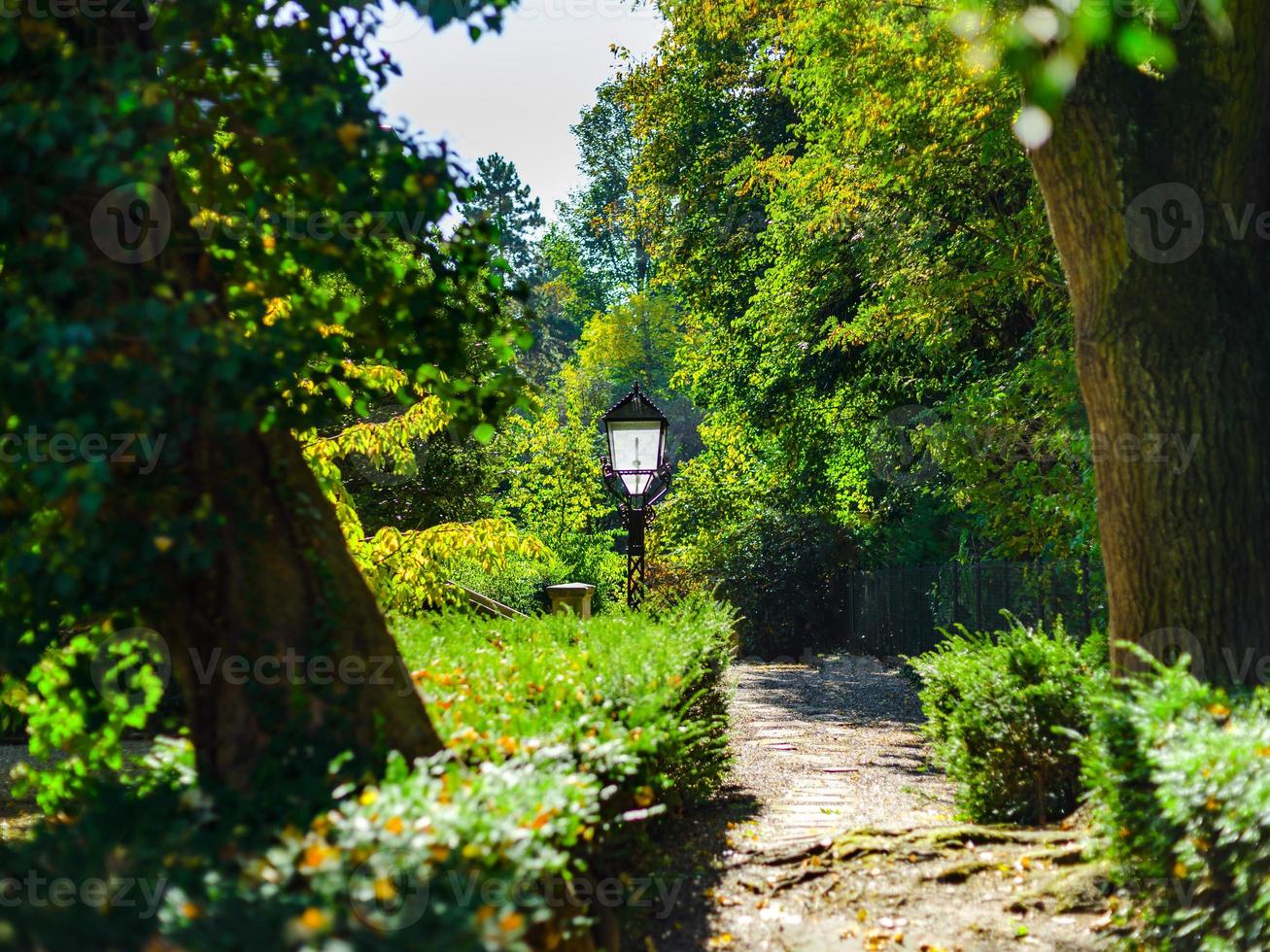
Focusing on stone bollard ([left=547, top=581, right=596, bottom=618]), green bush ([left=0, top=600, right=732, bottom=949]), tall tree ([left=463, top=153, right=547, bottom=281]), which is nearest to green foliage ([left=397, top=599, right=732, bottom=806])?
green bush ([left=0, top=600, right=732, bottom=949])

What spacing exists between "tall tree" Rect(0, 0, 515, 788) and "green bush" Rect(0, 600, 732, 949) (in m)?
0.39

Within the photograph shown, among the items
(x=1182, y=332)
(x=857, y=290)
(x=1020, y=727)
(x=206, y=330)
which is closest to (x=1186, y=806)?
(x=1182, y=332)

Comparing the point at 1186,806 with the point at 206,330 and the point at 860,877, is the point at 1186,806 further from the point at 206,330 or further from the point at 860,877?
the point at 206,330

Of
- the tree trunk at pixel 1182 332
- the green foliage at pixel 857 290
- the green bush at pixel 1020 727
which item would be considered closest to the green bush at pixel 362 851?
the tree trunk at pixel 1182 332

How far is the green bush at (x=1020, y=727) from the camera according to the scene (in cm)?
723

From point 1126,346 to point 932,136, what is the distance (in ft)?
24.2

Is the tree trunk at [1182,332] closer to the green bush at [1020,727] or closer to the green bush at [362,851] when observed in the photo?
the green bush at [1020,727]

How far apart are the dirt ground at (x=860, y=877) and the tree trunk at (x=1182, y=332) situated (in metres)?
1.26

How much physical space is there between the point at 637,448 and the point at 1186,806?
8.98 meters

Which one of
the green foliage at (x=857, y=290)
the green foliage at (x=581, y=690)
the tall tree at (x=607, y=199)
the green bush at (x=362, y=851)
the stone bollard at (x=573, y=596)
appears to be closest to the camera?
the green bush at (x=362, y=851)

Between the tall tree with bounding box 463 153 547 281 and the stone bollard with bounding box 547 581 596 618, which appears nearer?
the stone bollard with bounding box 547 581 596 618

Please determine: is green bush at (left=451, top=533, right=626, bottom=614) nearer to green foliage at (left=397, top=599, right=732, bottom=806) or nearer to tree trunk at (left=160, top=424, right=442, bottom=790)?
→ green foliage at (left=397, top=599, right=732, bottom=806)

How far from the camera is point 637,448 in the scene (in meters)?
12.7

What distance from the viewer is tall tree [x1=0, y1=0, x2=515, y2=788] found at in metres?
3.50
